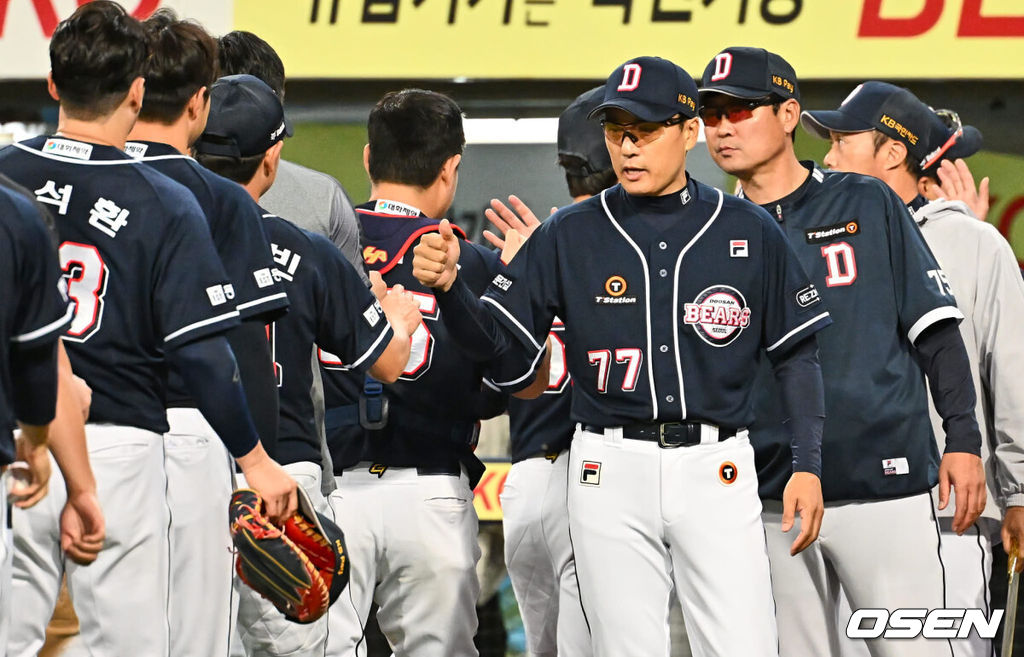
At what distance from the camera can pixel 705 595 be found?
3.00 meters

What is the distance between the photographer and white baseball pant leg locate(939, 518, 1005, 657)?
350 centimetres

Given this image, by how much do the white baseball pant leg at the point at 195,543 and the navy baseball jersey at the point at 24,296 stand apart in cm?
62

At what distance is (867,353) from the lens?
3479 mm

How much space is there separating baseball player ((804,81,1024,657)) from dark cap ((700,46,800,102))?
59 centimetres

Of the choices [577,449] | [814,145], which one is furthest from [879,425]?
[814,145]

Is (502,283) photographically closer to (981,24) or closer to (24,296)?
(24,296)

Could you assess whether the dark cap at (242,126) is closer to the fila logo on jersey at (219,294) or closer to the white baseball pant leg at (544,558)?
the fila logo on jersey at (219,294)

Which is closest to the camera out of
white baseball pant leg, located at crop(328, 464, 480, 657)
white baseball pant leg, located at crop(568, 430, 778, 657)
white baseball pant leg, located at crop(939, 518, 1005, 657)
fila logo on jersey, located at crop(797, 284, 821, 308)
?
white baseball pant leg, located at crop(568, 430, 778, 657)

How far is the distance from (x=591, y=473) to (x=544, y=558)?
868mm

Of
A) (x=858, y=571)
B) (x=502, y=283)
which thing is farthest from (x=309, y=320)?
(x=858, y=571)

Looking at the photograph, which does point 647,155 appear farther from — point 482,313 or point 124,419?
point 124,419

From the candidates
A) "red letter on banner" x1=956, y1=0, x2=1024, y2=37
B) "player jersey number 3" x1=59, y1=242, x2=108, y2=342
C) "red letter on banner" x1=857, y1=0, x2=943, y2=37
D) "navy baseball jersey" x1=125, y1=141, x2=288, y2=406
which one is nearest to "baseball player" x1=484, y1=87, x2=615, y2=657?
"navy baseball jersey" x1=125, y1=141, x2=288, y2=406

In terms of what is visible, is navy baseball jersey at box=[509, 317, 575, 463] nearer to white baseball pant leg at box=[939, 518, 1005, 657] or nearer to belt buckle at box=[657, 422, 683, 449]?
belt buckle at box=[657, 422, 683, 449]

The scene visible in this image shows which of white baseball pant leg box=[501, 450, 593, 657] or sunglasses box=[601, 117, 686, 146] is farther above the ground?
sunglasses box=[601, 117, 686, 146]
